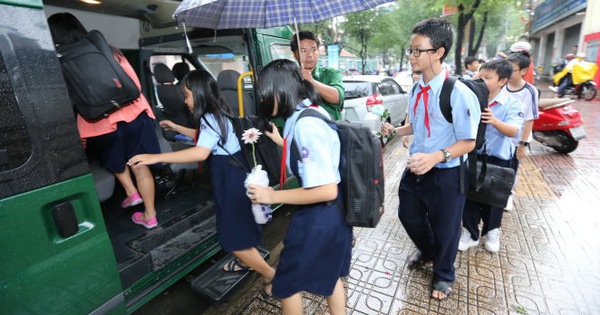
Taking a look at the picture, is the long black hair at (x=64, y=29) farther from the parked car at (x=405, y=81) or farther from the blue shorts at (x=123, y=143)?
the parked car at (x=405, y=81)

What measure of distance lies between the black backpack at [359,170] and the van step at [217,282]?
1.34m

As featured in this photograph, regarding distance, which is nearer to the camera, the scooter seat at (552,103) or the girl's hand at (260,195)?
the girl's hand at (260,195)

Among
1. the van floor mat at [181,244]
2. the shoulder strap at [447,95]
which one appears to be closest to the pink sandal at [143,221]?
the van floor mat at [181,244]

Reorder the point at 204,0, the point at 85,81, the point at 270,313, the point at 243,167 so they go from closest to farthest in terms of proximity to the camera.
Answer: the point at 204,0 < the point at 85,81 < the point at 243,167 < the point at 270,313

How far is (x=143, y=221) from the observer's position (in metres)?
2.76

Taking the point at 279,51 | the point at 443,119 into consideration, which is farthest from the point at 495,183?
the point at 279,51

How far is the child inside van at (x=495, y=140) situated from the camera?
278 cm

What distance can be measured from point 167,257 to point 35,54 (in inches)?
59.7

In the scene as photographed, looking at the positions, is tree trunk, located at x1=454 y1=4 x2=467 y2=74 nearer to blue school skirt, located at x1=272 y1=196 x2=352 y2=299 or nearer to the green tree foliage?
the green tree foliage

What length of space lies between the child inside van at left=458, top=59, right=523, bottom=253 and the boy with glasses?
2.20ft

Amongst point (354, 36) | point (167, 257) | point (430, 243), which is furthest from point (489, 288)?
point (354, 36)

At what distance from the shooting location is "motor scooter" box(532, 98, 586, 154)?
18.1ft

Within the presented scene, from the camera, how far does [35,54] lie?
4.65ft

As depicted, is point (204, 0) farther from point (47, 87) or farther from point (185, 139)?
point (185, 139)
